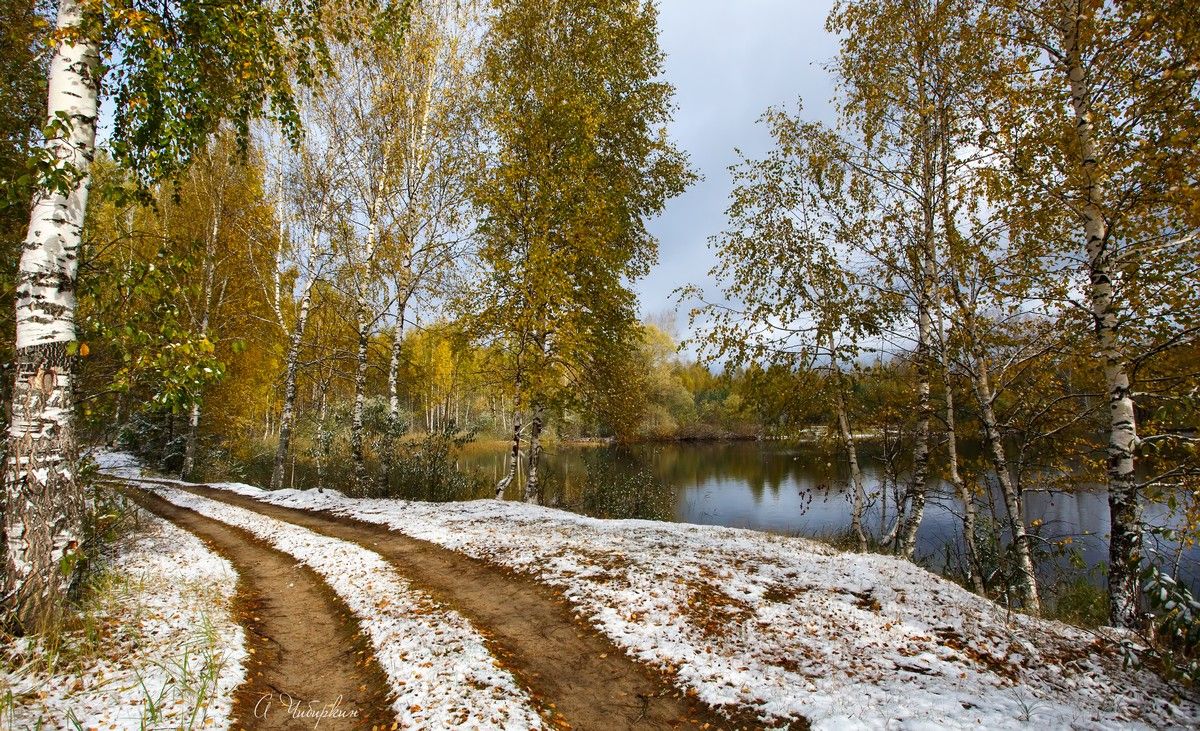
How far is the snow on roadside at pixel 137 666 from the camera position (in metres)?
3.51

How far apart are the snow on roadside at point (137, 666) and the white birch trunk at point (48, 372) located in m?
0.58

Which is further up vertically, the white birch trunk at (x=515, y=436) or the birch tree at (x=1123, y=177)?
the birch tree at (x=1123, y=177)

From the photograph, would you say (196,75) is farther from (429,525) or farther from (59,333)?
(429,525)

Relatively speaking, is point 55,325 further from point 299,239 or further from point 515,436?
point 299,239

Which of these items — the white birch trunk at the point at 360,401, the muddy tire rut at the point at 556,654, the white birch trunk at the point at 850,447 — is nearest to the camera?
the muddy tire rut at the point at 556,654

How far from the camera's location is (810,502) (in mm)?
15820

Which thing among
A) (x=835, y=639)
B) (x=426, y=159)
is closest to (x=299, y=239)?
(x=426, y=159)

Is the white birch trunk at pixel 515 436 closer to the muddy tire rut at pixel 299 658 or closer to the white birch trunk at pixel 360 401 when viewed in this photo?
the white birch trunk at pixel 360 401

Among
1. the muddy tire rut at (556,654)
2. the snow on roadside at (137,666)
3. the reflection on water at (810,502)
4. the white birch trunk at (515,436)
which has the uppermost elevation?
the white birch trunk at (515,436)

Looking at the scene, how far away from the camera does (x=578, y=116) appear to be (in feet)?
41.0

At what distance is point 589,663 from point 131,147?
7.29 m

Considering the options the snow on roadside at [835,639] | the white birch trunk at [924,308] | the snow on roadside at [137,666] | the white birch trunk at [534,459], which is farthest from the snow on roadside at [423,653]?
the white birch trunk at [924,308]

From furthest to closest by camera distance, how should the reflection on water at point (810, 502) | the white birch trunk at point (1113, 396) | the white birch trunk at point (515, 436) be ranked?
the reflection on water at point (810, 502) < the white birch trunk at point (515, 436) < the white birch trunk at point (1113, 396)

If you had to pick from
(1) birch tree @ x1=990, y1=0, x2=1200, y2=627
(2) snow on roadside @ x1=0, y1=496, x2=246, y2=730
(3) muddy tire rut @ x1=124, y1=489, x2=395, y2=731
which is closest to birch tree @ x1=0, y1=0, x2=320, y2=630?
(2) snow on roadside @ x1=0, y1=496, x2=246, y2=730
